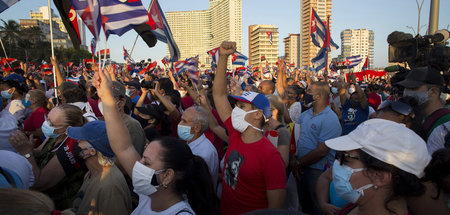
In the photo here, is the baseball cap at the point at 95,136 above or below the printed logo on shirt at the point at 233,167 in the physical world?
above

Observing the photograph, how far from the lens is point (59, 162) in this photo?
2.65 metres

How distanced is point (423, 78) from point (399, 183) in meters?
2.45

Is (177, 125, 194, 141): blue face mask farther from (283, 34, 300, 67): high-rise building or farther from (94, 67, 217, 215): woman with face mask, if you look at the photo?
(283, 34, 300, 67): high-rise building

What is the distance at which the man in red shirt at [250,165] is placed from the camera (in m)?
2.42

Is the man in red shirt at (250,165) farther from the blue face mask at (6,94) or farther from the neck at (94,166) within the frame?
the blue face mask at (6,94)

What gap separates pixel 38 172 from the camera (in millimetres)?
2742

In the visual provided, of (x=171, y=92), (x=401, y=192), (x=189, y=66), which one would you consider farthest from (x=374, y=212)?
(x=189, y=66)

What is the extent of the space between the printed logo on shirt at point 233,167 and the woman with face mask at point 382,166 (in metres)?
1.03

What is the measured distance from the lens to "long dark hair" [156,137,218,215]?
2.09 metres

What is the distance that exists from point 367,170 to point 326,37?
1160 centimetres

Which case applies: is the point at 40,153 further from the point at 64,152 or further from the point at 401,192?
the point at 401,192

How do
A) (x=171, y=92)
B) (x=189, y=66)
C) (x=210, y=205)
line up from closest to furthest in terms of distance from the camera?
(x=210, y=205) < (x=171, y=92) < (x=189, y=66)

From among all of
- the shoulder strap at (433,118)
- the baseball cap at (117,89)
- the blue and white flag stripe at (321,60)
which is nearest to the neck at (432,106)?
the shoulder strap at (433,118)

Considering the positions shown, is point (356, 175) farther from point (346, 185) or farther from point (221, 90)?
point (221, 90)
